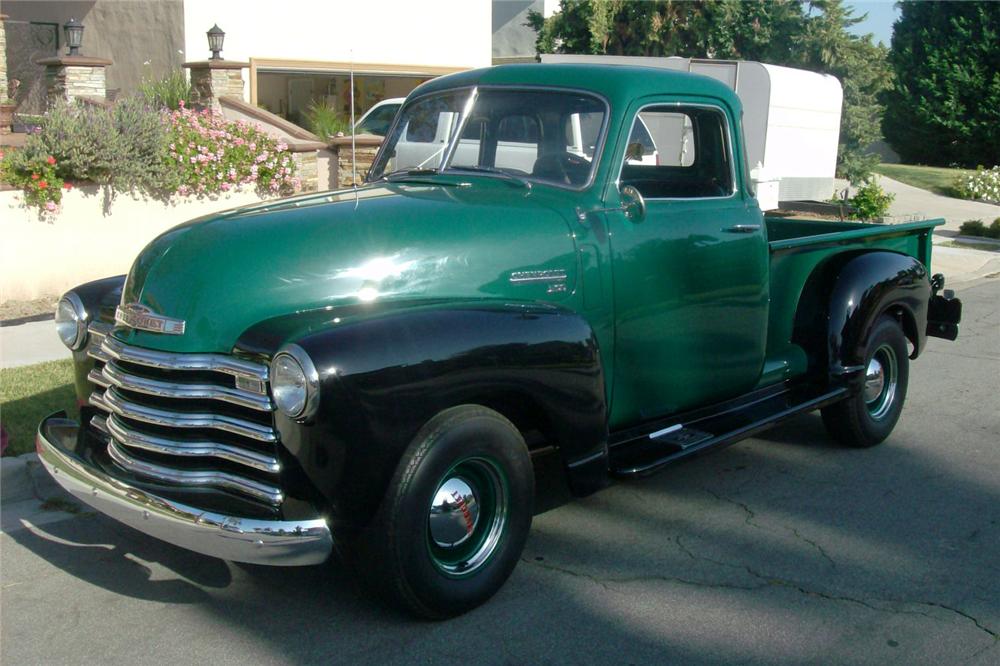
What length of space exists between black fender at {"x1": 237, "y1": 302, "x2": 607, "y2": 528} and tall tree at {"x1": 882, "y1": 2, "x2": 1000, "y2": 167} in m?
25.7

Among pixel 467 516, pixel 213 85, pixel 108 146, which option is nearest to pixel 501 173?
pixel 467 516

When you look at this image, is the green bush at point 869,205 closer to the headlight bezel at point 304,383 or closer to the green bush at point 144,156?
the green bush at point 144,156

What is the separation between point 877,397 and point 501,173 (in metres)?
2.91

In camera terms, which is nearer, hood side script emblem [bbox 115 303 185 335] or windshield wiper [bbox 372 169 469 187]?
hood side script emblem [bbox 115 303 185 335]

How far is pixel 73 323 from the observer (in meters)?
4.63

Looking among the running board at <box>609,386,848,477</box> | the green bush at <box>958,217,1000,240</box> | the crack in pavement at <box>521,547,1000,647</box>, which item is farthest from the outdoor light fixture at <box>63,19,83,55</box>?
the green bush at <box>958,217,1000,240</box>

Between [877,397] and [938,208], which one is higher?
[938,208]

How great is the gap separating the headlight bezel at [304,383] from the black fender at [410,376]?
23 mm

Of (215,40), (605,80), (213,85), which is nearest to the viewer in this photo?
(605,80)

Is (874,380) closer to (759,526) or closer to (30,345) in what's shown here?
(759,526)

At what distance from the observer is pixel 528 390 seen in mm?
4035

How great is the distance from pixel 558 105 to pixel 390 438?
2071 millimetres

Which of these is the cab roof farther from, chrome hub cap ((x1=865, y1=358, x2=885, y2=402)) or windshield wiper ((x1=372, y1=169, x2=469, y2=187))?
chrome hub cap ((x1=865, y1=358, x2=885, y2=402))

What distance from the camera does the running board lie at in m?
4.64
